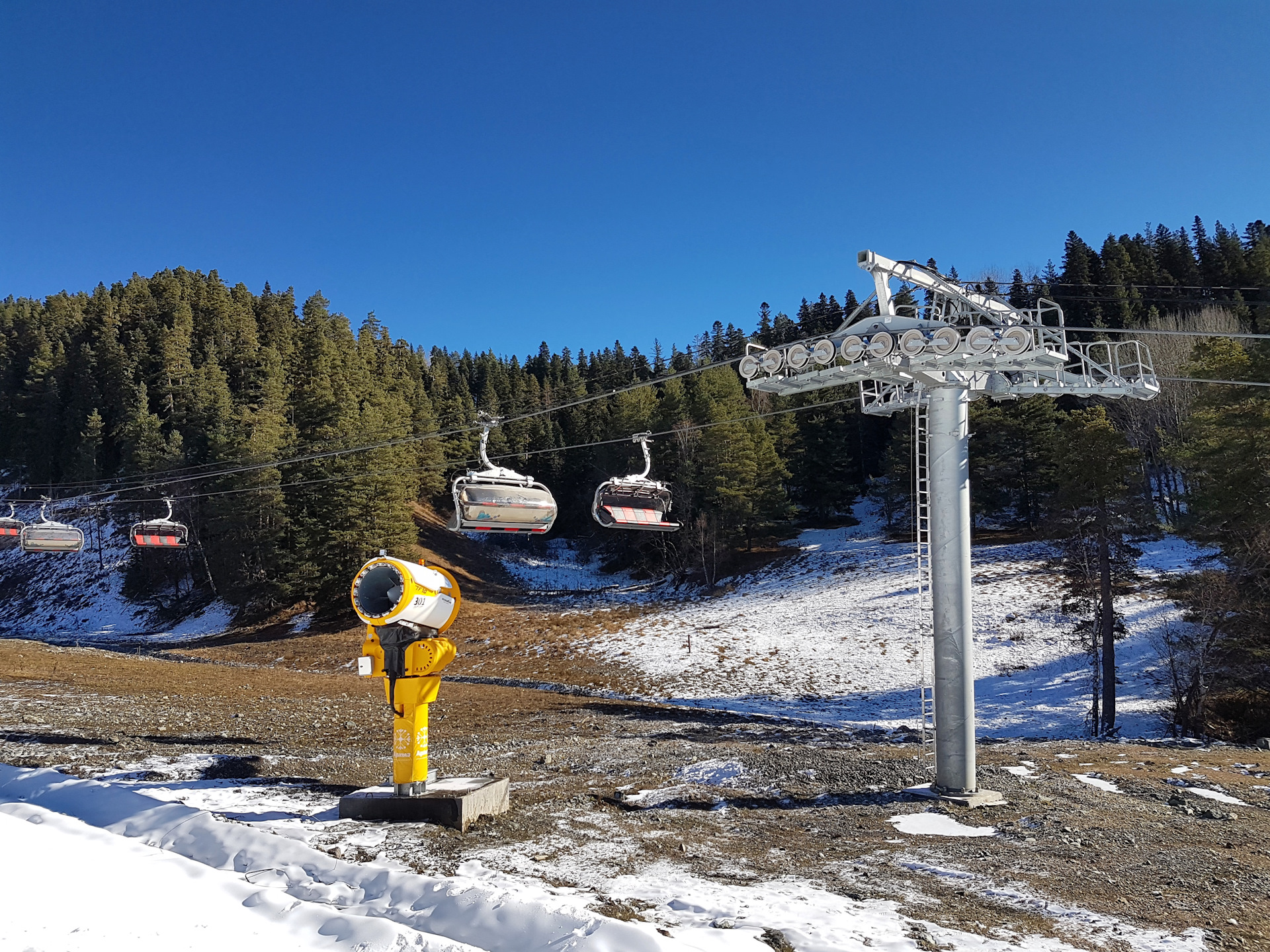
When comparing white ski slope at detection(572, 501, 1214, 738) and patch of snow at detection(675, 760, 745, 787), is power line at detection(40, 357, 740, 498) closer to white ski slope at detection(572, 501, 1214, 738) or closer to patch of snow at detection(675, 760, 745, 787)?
patch of snow at detection(675, 760, 745, 787)

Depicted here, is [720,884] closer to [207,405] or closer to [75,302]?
[207,405]

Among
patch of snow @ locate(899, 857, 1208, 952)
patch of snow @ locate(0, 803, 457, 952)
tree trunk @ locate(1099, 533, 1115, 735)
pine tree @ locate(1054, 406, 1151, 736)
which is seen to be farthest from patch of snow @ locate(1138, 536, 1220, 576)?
patch of snow @ locate(0, 803, 457, 952)

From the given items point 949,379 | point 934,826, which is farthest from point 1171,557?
point 934,826

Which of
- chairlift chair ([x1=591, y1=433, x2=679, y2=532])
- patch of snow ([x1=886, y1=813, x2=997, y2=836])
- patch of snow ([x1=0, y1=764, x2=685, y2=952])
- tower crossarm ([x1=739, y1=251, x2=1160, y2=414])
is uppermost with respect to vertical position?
tower crossarm ([x1=739, y1=251, x2=1160, y2=414])

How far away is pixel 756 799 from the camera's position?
37.0 feet

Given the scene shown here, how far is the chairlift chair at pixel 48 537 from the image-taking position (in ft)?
97.7

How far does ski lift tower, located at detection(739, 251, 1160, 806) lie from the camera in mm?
11602

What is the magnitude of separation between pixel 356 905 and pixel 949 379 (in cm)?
1036

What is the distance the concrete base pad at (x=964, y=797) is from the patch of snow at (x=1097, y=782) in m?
1.71

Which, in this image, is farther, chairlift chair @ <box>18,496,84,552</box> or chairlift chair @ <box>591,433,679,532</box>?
chairlift chair @ <box>18,496,84,552</box>

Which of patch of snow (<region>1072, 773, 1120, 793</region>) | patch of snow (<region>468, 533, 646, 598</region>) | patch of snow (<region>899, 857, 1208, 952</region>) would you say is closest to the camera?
patch of snow (<region>899, 857, 1208, 952</region>)

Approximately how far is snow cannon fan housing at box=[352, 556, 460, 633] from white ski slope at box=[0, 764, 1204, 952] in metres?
2.55

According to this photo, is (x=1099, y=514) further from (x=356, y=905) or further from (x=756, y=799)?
(x=356, y=905)

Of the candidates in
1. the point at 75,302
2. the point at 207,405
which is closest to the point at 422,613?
the point at 207,405
